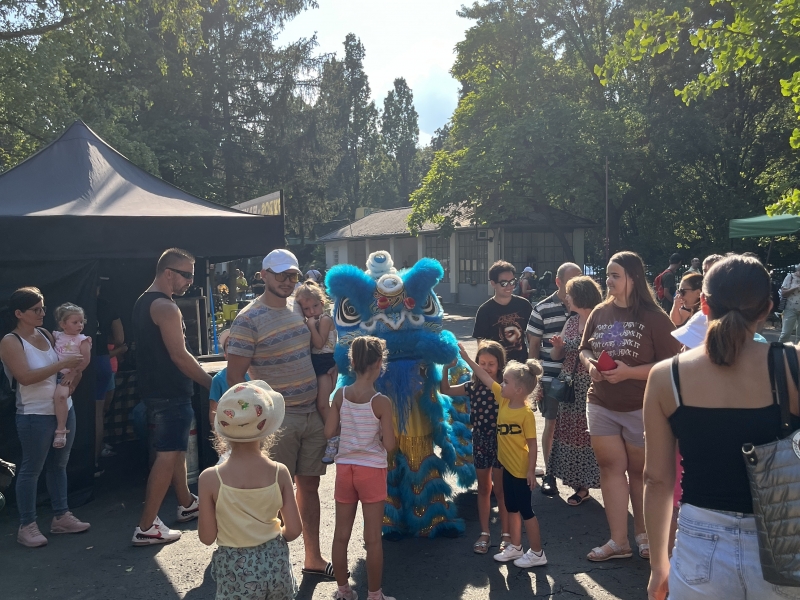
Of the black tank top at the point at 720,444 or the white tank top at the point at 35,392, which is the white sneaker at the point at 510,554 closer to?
the black tank top at the point at 720,444

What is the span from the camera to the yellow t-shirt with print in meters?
4.26

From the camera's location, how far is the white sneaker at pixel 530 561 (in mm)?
4230

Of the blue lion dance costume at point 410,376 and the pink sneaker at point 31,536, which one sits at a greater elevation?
the blue lion dance costume at point 410,376

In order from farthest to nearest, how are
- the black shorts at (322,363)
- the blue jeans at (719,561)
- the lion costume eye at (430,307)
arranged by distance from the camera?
1. the lion costume eye at (430,307)
2. the black shorts at (322,363)
3. the blue jeans at (719,561)

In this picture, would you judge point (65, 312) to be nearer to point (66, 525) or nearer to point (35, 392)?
point (35, 392)

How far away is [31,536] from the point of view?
189 inches

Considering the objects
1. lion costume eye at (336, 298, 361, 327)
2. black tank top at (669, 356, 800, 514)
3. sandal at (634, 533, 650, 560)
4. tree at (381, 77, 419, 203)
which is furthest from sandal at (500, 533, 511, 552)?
tree at (381, 77, 419, 203)

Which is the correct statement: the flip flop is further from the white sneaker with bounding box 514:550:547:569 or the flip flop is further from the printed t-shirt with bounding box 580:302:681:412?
the printed t-shirt with bounding box 580:302:681:412

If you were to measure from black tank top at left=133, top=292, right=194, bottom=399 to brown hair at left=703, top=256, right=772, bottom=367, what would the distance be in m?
3.69

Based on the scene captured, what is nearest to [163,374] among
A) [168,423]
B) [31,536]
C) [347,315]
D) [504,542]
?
[168,423]

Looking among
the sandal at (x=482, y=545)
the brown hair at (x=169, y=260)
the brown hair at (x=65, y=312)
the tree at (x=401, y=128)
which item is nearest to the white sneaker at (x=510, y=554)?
the sandal at (x=482, y=545)

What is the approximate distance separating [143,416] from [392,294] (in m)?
2.88

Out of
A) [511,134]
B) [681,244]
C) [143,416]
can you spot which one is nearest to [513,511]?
[143,416]

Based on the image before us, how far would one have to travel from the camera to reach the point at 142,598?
13.2ft
